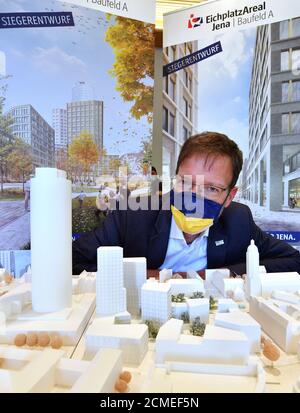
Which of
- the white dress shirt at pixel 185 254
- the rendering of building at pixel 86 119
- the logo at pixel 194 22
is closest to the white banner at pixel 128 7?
the logo at pixel 194 22

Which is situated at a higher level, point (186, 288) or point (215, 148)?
point (215, 148)

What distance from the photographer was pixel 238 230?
2.75 m

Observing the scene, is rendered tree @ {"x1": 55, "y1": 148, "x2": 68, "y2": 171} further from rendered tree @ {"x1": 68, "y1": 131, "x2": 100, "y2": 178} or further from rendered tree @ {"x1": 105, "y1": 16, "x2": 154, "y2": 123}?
rendered tree @ {"x1": 105, "y1": 16, "x2": 154, "y2": 123}

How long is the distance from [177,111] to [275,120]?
832 millimetres

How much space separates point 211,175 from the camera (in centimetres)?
272

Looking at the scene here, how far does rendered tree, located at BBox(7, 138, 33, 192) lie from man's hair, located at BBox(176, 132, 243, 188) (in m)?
1.26

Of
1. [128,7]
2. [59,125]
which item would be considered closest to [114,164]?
[59,125]

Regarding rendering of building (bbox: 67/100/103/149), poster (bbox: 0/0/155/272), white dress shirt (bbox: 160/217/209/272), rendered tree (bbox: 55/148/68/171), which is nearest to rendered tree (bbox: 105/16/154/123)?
poster (bbox: 0/0/155/272)

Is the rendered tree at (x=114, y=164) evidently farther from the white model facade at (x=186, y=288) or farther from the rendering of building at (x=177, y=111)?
the white model facade at (x=186, y=288)

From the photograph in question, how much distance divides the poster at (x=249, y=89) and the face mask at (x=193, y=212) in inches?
12.6

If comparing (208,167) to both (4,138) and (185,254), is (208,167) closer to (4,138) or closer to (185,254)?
(185,254)

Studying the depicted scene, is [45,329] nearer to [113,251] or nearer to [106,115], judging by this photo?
[113,251]

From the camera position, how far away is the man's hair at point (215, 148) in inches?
111
